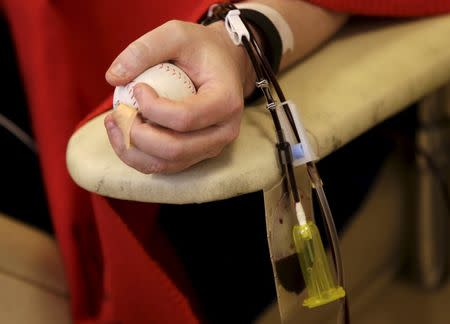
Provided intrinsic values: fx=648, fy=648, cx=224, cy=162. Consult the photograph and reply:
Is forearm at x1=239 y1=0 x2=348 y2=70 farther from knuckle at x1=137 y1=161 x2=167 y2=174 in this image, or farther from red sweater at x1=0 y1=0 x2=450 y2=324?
knuckle at x1=137 y1=161 x2=167 y2=174

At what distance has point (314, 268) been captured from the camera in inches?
19.2

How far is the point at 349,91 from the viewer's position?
0.55 m

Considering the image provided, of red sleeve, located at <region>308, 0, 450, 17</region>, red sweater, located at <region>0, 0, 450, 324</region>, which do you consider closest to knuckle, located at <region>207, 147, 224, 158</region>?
red sweater, located at <region>0, 0, 450, 324</region>

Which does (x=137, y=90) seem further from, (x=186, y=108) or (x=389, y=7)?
(x=389, y=7)

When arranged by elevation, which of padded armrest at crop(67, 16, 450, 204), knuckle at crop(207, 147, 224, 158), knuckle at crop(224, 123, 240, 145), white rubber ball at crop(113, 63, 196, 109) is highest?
white rubber ball at crop(113, 63, 196, 109)

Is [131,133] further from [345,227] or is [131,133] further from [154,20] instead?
[345,227]

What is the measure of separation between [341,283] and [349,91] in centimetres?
16

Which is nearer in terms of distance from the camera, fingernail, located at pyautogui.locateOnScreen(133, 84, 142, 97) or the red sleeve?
fingernail, located at pyautogui.locateOnScreen(133, 84, 142, 97)

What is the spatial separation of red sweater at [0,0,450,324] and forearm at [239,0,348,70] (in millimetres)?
15

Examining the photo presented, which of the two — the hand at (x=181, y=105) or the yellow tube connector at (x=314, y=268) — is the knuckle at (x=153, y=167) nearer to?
the hand at (x=181, y=105)

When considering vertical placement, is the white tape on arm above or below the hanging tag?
above

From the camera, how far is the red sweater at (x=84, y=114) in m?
0.55

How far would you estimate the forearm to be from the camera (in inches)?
23.4

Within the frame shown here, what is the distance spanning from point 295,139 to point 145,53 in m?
0.13
